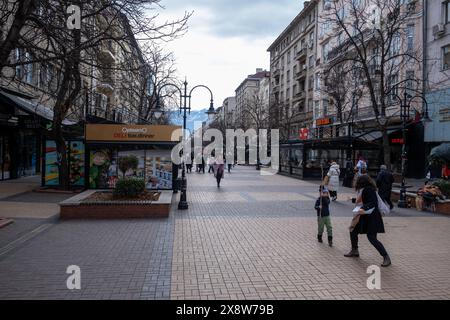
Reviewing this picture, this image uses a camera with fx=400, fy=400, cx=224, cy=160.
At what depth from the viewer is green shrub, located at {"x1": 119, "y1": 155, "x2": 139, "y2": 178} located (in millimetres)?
16750

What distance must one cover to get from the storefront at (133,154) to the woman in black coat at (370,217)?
10830mm

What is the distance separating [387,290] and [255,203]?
29.7 ft

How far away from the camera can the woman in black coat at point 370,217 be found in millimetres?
6992

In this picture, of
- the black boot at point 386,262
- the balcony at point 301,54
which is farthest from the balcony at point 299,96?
the black boot at point 386,262

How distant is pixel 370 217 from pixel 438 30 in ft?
78.1

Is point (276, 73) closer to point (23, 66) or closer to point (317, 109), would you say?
point (317, 109)

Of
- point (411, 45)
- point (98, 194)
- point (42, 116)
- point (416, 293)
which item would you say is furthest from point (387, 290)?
point (411, 45)

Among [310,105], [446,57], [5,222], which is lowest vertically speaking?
[5,222]

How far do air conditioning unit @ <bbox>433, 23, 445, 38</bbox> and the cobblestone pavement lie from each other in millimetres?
18993

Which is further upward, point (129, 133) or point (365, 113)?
point (365, 113)

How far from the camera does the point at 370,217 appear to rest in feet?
23.5

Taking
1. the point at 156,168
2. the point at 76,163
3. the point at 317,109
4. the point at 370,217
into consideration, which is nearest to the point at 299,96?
the point at 317,109

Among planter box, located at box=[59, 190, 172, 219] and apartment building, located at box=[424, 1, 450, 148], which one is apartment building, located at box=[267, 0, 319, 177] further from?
planter box, located at box=[59, 190, 172, 219]

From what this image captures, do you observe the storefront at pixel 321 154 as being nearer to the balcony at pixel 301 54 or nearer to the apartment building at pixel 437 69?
the apartment building at pixel 437 69
